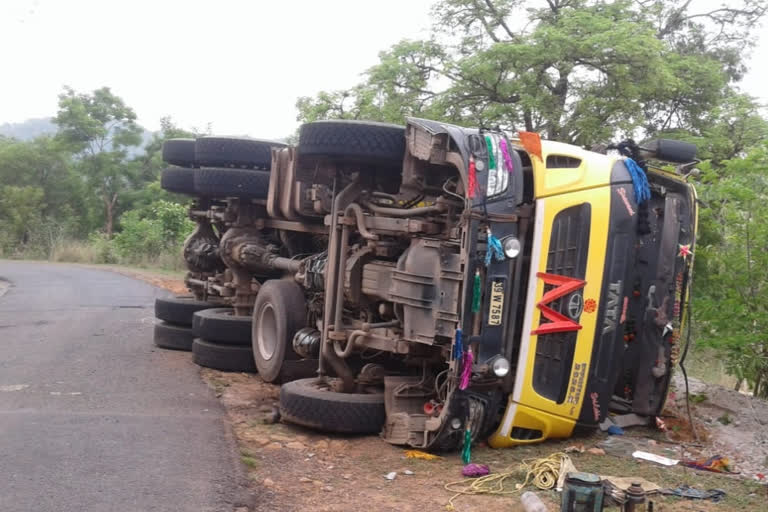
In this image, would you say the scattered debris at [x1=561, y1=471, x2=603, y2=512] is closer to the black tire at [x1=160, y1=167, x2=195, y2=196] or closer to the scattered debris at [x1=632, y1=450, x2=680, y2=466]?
the scattered debris at [x1=632, y1=450, x2=680, y2=466]

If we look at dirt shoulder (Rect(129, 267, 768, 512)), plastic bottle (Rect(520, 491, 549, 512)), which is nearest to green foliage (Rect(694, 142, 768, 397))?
dirt shoulder (Rect(129, 267, 768, 512))

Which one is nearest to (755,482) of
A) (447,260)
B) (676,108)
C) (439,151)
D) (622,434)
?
(622,434)

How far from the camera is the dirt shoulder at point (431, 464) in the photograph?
454cm

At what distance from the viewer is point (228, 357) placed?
328 inches

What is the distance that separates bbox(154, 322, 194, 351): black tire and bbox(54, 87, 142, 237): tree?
29369 mm

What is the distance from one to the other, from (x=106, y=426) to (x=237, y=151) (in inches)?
163

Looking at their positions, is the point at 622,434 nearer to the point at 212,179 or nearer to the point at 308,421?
the point at 308,421

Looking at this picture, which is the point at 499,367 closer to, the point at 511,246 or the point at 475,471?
the point at 475,471

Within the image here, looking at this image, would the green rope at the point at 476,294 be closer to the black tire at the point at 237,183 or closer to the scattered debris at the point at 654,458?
A: the scattered debris at the point at 654,458

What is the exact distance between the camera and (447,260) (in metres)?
5.34

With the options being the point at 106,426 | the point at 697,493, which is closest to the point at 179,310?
the point at 106,426

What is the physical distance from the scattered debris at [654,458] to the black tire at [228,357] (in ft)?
13.9

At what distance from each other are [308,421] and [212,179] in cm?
389

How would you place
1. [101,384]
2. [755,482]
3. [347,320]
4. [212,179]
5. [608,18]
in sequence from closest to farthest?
[755,482], [347,320], [101,384], [212,179], [608,18]
